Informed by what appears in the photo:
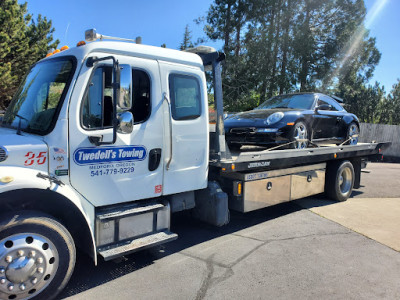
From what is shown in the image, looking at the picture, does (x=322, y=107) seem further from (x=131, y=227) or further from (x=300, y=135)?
(x=131, y=227)

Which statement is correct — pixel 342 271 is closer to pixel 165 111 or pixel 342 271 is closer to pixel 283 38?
pixel 165 111

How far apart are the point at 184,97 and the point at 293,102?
399 cm

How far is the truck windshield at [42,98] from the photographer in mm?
3072

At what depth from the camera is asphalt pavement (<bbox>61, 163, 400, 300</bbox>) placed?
10.9ft

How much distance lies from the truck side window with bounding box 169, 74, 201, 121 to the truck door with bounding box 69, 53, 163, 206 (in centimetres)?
24

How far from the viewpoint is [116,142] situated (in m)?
3.28

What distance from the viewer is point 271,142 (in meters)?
5.95

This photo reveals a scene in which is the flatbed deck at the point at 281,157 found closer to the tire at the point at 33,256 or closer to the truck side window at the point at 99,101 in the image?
the truck side window at the point at 99,101

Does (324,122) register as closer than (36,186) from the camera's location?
No

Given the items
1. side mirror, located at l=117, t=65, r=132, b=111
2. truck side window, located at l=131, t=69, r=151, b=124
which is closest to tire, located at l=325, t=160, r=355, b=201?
truck side window, located at l=131, t=69, r=151, b=124

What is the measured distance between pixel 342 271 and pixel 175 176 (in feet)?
7.66

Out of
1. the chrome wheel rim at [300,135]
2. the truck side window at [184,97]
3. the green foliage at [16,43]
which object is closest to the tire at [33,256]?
the truck side window at [184,97]

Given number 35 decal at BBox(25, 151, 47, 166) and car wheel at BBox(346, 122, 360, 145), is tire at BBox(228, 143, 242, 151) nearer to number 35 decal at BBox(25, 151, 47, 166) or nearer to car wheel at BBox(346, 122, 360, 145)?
car wheel at BBox(346, 122, 360, 145)

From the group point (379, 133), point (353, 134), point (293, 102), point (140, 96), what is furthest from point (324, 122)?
point (379, 133)
